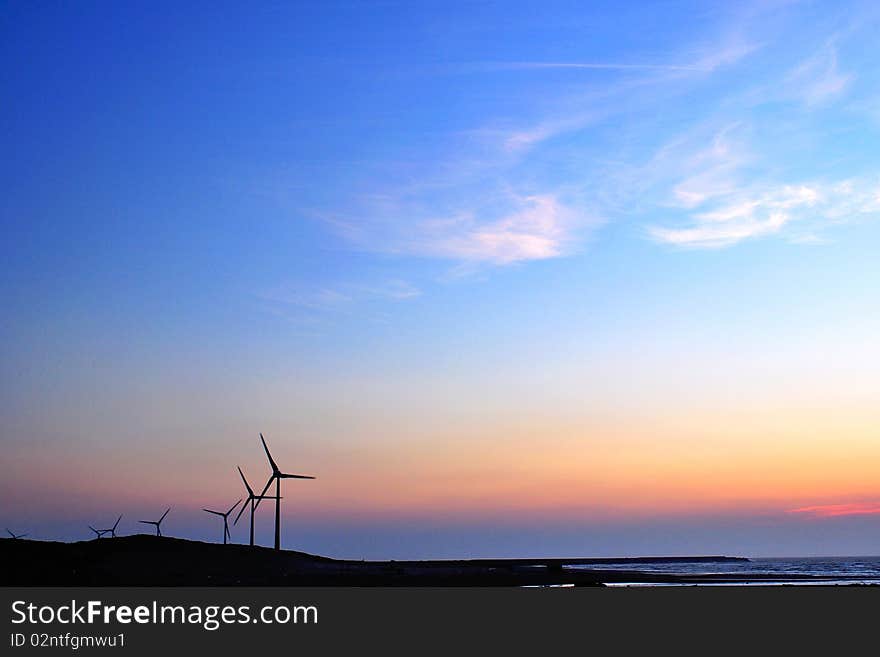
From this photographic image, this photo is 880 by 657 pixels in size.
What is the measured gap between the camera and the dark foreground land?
10019 cm

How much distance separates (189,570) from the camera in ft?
407

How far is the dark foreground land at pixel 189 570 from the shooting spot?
100 meters
